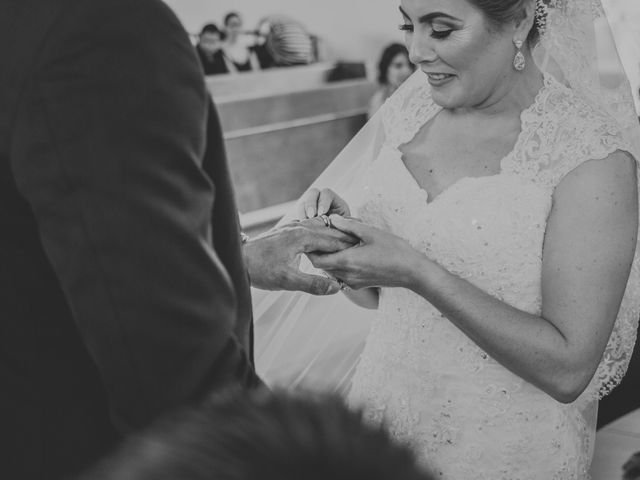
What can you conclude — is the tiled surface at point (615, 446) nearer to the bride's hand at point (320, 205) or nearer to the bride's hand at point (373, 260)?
the bride's hand at point (373, 260)

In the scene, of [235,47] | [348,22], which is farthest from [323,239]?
[348,22]

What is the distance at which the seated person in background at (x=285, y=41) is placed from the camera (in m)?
10.2

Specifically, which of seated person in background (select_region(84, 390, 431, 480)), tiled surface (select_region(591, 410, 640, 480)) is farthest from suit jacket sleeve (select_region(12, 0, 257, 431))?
tiled surface (select_region(591, 410, 640, 480))

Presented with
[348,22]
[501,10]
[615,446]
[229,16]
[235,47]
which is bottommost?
[348,22]

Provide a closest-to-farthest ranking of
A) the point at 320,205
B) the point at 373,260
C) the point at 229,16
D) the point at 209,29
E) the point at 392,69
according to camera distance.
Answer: the point at 373,260 → the point at 320,205 → the point at 392,69 → the point at 209,29 → the point at 229,16

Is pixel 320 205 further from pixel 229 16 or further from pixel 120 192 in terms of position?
pixel 229 16

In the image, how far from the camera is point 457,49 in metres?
1.73

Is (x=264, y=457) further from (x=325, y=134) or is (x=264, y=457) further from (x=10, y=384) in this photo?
(x=325, y=134)

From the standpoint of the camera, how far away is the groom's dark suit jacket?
840 mm

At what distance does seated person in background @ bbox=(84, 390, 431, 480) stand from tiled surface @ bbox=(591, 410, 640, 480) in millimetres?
1677

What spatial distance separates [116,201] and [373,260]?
2.93 ft

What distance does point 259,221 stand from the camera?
6.77 metres

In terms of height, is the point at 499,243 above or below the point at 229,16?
above

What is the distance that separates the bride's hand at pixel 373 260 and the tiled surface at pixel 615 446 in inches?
32.5
